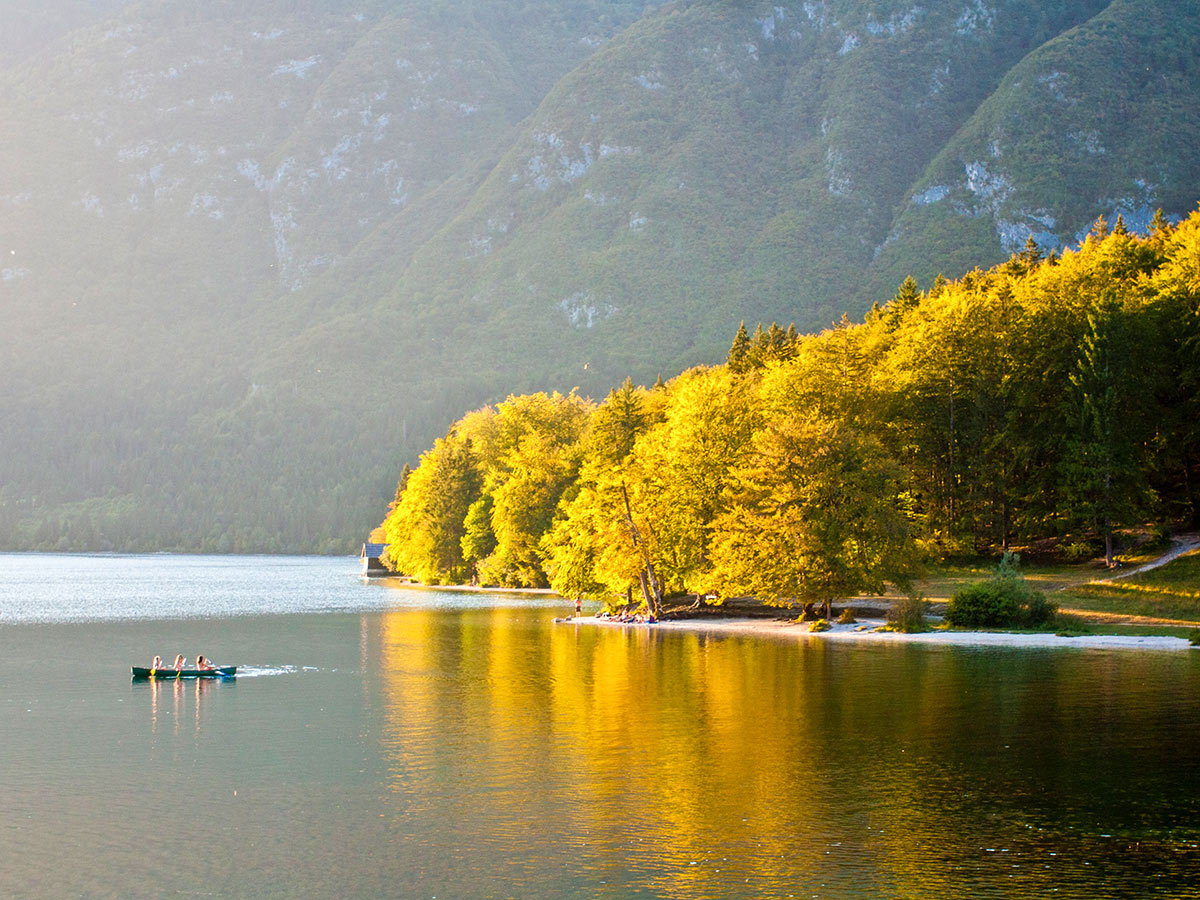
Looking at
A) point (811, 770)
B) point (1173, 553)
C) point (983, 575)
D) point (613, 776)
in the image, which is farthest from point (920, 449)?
point (613, 776)

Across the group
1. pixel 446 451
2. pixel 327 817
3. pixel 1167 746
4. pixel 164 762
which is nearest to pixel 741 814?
pixel 327 817

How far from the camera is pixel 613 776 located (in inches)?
1448

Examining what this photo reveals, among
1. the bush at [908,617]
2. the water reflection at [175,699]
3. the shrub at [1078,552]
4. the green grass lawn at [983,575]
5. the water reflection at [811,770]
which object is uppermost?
the shrub at [1078,552]

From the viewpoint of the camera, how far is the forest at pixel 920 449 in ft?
261

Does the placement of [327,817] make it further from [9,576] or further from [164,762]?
[9,576]

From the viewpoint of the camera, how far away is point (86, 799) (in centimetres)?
3469

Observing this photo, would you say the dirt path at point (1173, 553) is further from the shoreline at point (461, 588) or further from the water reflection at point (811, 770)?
the shoreline at point (461, 588)

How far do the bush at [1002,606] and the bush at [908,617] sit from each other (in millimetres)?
1910

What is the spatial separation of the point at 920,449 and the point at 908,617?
94.1 feet

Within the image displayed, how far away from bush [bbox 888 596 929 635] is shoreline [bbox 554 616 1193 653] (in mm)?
571

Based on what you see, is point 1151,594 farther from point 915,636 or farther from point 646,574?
point 646,574

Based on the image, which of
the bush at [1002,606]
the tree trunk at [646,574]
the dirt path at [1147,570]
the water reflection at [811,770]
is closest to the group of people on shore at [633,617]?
the tree trunk at [646,574]

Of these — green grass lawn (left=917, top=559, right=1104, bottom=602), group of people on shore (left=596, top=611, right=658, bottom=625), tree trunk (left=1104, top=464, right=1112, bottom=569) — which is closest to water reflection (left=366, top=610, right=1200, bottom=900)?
green grass lawn (left=917, top=559, right=1104, bottom=602)

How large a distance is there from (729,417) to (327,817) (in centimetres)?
6352
